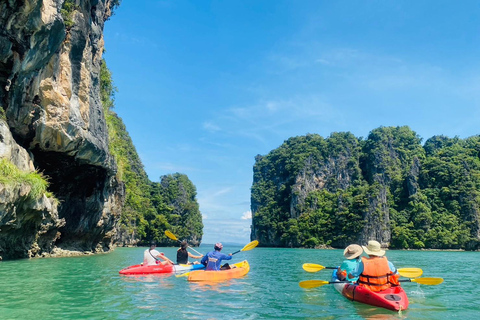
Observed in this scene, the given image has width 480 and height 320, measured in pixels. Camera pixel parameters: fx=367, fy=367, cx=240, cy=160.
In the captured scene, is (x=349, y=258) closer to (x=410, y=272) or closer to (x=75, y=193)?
(x=410, y=272)

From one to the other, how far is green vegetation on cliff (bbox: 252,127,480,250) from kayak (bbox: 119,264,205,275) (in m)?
59.6

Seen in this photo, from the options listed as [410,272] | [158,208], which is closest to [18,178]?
[410,272]

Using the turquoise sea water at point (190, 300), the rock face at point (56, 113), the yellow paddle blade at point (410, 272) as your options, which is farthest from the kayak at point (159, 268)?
the yellow paddle blade at point (410, 272)

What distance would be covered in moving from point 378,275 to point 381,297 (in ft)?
1.75

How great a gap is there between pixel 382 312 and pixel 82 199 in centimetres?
1863

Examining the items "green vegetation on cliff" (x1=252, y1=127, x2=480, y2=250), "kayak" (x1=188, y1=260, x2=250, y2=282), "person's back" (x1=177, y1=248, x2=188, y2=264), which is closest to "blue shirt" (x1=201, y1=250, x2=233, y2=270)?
"kayak" (x1=188, y1=260, x2=250, y2=282)

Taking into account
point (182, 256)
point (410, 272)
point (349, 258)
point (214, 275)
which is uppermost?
point (349, 258)

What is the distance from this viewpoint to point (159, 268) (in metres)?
12.4

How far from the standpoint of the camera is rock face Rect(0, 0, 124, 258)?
12.0 metres

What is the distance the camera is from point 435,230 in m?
64.0

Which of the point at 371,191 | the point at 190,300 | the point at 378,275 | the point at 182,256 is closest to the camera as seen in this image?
the point at 378,275

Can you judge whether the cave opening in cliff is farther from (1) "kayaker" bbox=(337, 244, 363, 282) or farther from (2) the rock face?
(1) "kayaker" bbox=(337, 244, 363, 282)

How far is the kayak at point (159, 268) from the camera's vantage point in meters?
12.0

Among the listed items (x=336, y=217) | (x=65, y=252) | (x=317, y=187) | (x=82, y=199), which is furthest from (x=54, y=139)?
(x=317, y=187)
